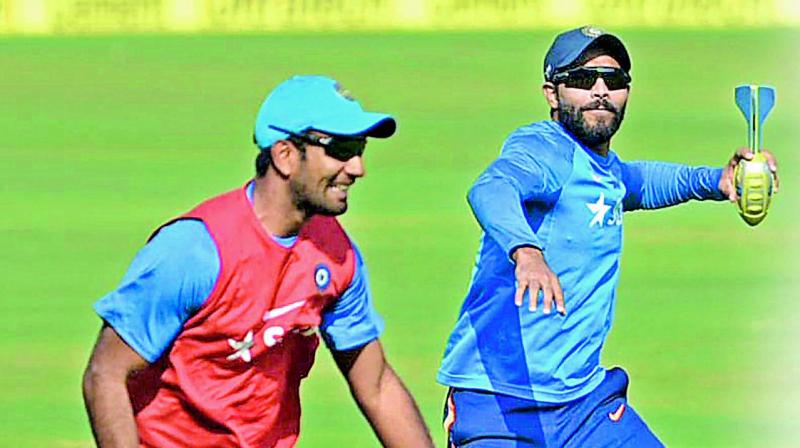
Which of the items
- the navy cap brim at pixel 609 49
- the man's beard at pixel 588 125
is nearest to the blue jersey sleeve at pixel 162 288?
the man's beard at pixel 588 125

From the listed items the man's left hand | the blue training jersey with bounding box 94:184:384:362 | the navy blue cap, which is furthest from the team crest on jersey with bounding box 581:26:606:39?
the blue training jersey with bounding box 94:184:384:362

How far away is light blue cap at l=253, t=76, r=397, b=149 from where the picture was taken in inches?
235

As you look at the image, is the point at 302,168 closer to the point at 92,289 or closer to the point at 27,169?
the point at 92,289

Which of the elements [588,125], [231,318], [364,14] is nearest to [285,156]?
[231,318]

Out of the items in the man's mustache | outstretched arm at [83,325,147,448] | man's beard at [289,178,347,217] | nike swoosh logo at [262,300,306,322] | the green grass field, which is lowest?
the green grass field

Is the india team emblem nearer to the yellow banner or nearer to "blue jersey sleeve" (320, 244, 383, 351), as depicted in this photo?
"blue jersey sleeve" (320, 244, 383, 351)

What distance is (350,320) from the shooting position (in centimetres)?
630

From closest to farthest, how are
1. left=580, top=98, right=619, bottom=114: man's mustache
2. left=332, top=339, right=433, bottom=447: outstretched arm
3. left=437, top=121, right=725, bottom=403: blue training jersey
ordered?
1. left=332, top=339, right=433, bottom=447: outstretched arm
2. left=437, top=121, right=725, bottom=403: blue training jersey
3. left=580, top=98, right=619, bottom=114: man's mustache

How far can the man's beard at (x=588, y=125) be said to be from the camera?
6.96m

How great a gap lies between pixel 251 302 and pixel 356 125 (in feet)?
2.03

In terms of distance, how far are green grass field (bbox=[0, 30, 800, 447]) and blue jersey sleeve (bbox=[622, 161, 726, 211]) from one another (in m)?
2.72

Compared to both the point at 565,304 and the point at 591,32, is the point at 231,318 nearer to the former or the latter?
the point at 565,304

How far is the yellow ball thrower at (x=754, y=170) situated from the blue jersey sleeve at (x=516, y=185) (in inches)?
30.6

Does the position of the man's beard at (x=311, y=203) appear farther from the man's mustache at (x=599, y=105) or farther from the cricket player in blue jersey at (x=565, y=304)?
the man's mustache at (x=599, y=105)
